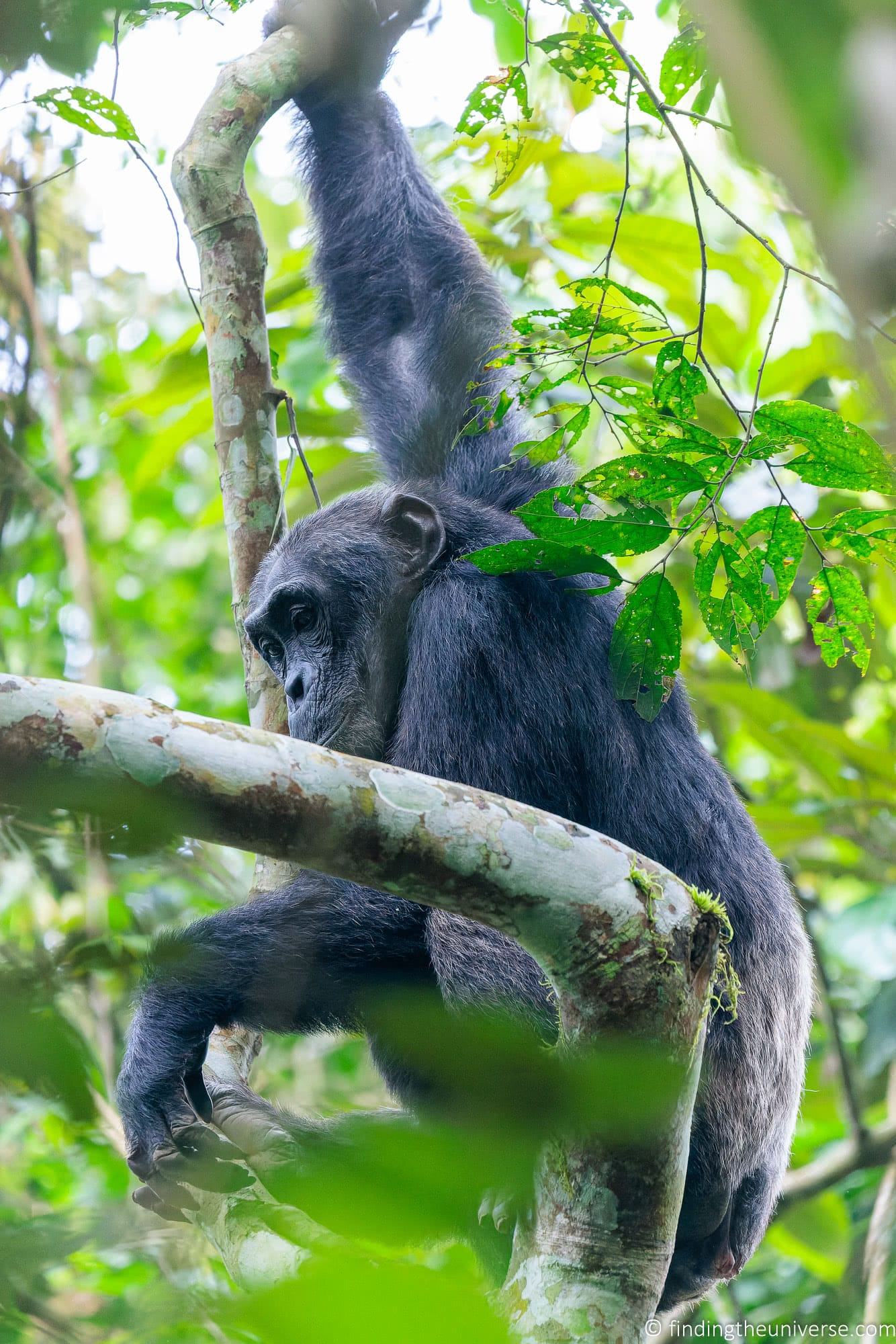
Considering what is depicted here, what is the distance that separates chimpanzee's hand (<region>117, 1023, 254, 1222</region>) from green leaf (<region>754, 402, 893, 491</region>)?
2054mm

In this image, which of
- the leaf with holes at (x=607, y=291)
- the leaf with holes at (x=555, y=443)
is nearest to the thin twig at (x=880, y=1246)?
the leaf with holes at (x=555, y=443)

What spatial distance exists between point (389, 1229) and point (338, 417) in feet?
15.3

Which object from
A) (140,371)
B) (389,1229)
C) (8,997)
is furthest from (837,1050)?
(140,371)

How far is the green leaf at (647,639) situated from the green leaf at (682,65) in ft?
4.07

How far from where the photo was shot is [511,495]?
4117mm

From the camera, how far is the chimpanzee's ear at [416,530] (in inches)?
156

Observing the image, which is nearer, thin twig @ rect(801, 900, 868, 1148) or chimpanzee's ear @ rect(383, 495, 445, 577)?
chimpanzee's ear @ rect(383, 495, 445, 577)

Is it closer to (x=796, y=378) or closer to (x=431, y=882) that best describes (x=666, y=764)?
(x=431, y=882)

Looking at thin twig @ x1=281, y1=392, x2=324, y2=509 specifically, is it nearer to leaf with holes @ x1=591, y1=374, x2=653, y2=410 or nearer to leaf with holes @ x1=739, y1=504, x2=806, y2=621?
leaf with holes @ x1=591, y1=374, x2=653, y2=410

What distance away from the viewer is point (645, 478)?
254 cm

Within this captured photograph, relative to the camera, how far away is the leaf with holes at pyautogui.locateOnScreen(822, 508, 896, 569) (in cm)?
247

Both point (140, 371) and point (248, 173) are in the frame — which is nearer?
point (248, 173)

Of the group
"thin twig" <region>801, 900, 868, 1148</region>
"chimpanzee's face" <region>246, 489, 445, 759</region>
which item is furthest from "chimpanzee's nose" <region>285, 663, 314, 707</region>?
"thin twig" <region>801, 900, 868, 1148</region>

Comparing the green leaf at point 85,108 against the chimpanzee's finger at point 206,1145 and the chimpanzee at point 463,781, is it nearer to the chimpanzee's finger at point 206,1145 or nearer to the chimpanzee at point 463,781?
the chimpanzee at point 463,781
